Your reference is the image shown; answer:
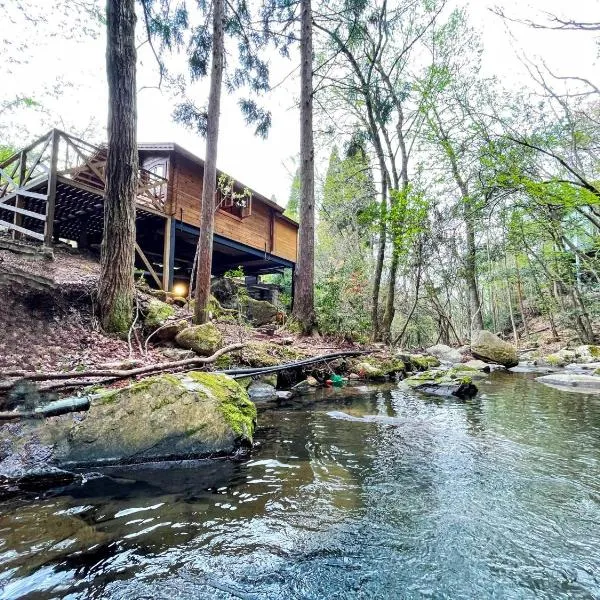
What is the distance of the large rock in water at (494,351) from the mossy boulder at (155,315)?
35.7ft

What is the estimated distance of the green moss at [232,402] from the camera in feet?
11.5

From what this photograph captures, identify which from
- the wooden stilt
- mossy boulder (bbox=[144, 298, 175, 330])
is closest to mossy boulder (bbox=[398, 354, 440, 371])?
mossy boulder (bbox=[144, 298, 175, 330])

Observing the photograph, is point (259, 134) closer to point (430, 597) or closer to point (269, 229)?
point (269, 229)

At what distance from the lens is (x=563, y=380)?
838 cm

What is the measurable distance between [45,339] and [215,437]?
3.27m

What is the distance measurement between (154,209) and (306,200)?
15.8ft

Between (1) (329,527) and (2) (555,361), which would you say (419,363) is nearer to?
(2) (555,361)

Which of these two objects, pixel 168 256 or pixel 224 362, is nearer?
pixel 224 362

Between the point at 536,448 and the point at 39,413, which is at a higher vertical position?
the point at 39,413

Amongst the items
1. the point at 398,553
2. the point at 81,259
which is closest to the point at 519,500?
the point at 398,553

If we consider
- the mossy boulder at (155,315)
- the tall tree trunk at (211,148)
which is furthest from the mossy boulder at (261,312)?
the mossy boulder at (155,315)

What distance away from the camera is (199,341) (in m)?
6.18

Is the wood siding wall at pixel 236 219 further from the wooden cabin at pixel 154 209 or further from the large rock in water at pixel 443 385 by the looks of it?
the large rock in water at pixel 443 385

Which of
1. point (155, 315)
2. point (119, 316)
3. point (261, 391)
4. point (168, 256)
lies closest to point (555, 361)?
point (261, 391)
